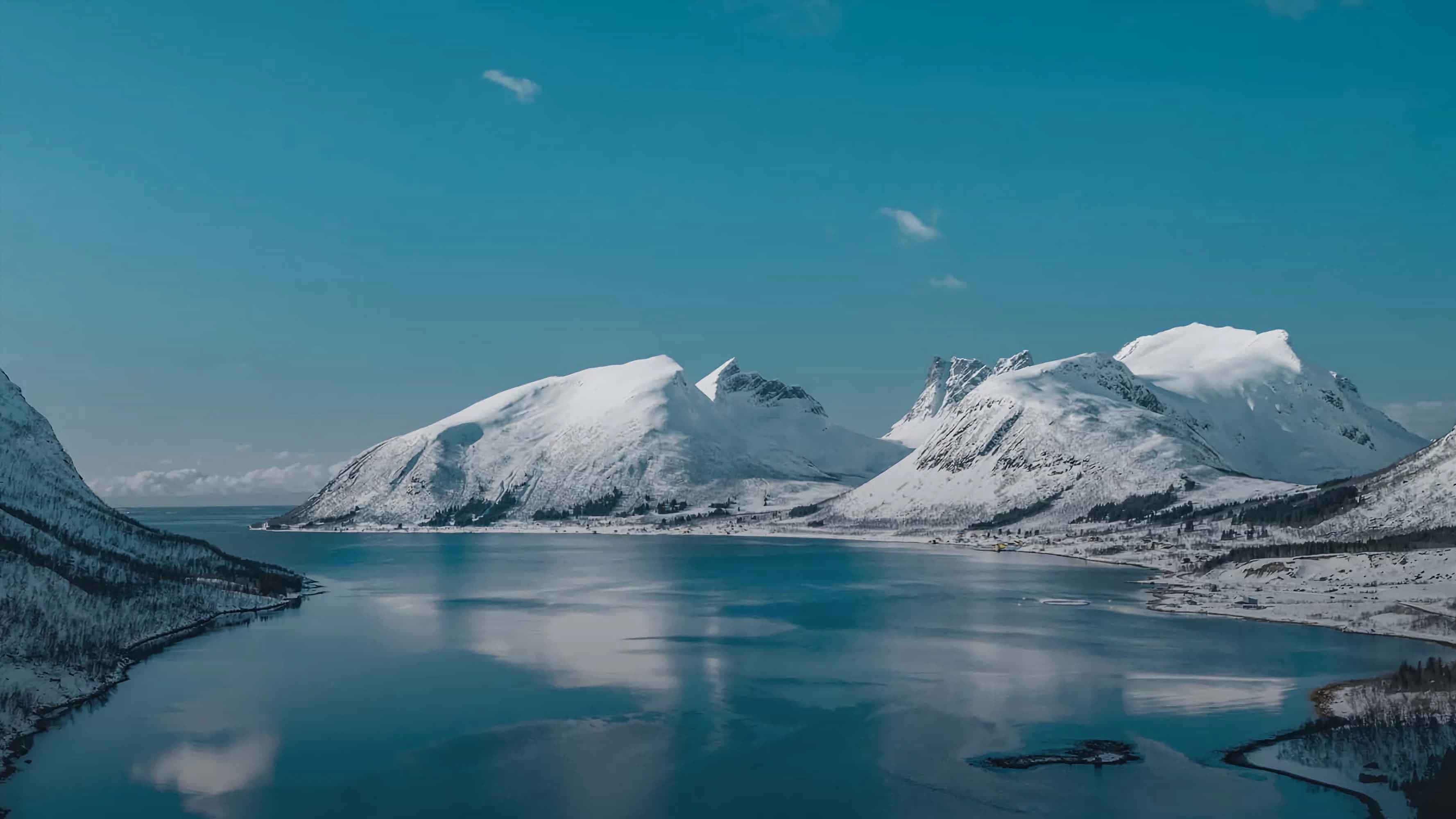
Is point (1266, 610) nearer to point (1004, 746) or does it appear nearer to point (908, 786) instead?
point (1004, 746)

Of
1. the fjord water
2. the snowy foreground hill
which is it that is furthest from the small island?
the snowy foreground hill

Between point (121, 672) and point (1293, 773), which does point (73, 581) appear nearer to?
point (121, 672)

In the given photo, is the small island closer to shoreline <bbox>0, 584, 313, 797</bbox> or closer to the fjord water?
the fjord water

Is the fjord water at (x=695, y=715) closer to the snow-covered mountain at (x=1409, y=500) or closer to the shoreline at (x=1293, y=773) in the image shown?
the shoreline at (x=1293, y=773)

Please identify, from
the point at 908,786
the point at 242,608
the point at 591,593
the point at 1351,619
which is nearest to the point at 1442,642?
the point at 1351,619

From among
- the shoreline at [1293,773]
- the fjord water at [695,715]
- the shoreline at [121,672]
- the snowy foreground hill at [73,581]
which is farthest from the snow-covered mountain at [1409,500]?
the snowy foreground hill at [73,581]

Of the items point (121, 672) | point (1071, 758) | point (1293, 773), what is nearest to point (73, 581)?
point (121, 672)
